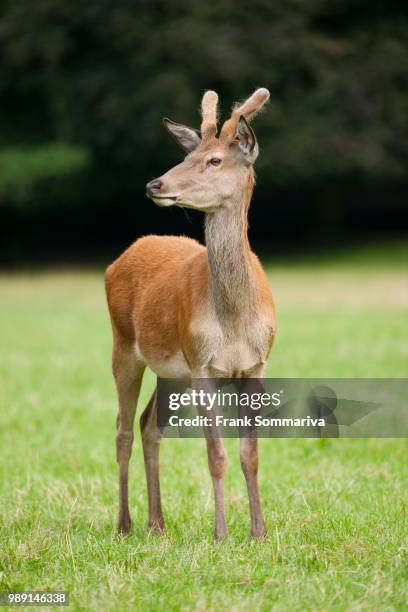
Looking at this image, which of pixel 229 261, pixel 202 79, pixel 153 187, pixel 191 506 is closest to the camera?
pixel 153 187

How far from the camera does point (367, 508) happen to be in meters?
5.46

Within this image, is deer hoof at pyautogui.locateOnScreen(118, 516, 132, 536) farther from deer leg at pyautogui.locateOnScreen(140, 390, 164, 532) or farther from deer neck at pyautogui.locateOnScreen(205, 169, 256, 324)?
deer neck at pyautogui.locateOnScreen(205, 169, 256, 324)

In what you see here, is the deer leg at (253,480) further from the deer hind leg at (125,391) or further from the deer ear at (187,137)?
the deer ear at (187,137)

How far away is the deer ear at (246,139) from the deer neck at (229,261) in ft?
0.57

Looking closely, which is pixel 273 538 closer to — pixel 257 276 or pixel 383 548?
pixel 383 548

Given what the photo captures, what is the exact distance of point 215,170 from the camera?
471 centimetres

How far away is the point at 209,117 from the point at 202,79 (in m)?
20.2

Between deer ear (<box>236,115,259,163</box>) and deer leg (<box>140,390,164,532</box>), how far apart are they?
63.2 inches

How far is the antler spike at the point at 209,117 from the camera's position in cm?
484

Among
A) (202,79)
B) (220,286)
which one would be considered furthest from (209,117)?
(202,79)

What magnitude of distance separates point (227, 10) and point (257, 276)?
69.5 feet

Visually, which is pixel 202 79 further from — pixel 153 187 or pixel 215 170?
pixel 153 187

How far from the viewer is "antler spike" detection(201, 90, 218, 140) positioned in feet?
15.9

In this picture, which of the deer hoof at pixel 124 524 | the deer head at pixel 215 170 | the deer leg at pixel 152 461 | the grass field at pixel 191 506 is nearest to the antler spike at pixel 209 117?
the deer head at pixel 215 170
